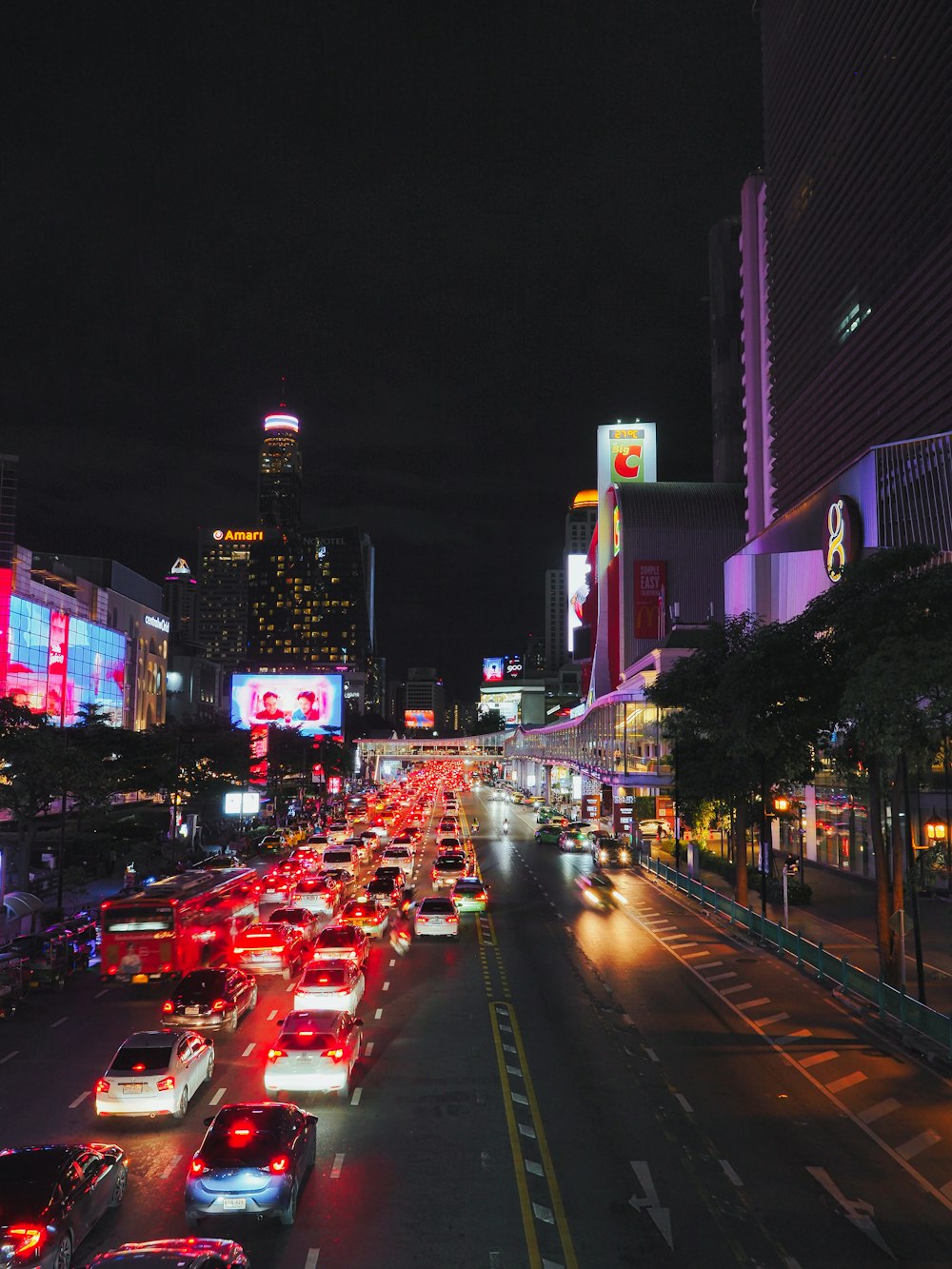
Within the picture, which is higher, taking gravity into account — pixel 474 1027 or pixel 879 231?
pixel 879 231

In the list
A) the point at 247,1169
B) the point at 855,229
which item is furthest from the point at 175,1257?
the point at 855,229

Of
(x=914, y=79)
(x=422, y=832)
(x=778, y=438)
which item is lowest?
(x=422, y=832)

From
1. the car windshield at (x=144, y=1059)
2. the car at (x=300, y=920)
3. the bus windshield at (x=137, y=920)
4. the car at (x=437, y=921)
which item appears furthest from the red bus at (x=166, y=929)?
the car windshield at (x=144, y=1059)

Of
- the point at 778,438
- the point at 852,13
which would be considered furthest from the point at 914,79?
the point at 778,438

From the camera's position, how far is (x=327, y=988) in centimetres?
2289

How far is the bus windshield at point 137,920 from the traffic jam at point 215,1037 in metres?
0.04

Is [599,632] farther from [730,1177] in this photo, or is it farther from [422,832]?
[730,1177]

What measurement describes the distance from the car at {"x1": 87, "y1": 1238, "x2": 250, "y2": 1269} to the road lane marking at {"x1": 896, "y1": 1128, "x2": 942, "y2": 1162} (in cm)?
1025

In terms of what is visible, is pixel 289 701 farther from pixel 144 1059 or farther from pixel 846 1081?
pixel 846 1081

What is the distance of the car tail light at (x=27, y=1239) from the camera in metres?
10.3

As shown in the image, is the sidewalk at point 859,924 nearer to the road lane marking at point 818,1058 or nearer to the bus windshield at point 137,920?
the road lane marking at point 818,1058

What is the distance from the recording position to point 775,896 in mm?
43625

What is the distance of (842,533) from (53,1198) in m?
46.5

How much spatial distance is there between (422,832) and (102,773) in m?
42.7
